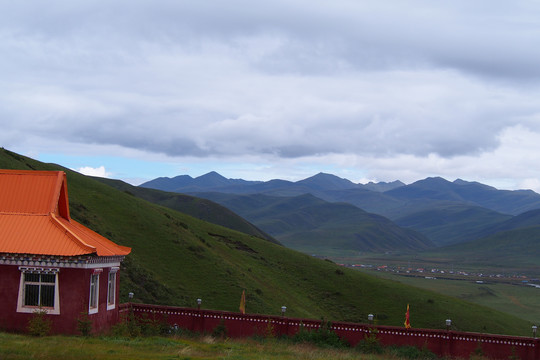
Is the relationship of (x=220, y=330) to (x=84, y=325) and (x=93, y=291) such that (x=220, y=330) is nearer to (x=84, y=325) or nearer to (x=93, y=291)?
(x=93, y=291)

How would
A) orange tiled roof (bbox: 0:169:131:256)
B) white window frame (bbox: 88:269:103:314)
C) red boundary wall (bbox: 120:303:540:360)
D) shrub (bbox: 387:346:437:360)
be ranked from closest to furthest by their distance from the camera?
orange tiled roof (bbox: 0:169:131:256) < white window frame (bbox: 88:269:103:314) < shrub (bbox: 387:346:437:360) < red boundary wall (bbox: 120:303:540:360)

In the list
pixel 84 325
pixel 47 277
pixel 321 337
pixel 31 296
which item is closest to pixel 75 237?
pixel 47 277

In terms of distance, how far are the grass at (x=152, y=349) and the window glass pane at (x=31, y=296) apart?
6.27ft

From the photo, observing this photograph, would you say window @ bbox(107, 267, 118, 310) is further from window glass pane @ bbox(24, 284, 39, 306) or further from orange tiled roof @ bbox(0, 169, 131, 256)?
window glass pane @ bbox(24, 284, 39, 306)

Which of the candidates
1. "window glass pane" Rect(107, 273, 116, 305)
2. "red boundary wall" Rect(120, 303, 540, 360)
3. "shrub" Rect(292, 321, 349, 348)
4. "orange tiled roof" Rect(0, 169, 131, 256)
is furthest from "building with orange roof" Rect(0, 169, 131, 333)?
"shrub" Rect(292, 321, 349, 348)

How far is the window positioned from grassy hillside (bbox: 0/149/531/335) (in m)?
13.5

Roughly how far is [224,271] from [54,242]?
3511 cm

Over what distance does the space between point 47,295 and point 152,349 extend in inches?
224

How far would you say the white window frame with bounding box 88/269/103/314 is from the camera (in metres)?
26.5

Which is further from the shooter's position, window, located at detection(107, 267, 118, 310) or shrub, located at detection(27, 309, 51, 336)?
window, located at detection(107, 267, 118, 310)

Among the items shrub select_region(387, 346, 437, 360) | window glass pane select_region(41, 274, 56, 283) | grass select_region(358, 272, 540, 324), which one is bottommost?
grass select_region(358, 272, 540, 324)

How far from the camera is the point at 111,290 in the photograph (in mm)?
29031

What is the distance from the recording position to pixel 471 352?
28531 millimetres

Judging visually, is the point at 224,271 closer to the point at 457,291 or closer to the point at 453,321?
the point at 453,321
